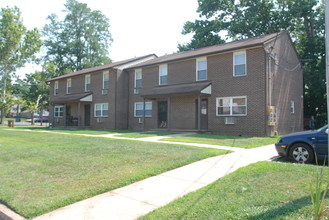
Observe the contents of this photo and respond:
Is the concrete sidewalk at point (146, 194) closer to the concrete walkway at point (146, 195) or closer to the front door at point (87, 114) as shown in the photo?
the concrete walkway at point (146, 195)

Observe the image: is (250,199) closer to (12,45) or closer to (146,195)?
(146,195)

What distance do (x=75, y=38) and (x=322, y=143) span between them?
160 feet

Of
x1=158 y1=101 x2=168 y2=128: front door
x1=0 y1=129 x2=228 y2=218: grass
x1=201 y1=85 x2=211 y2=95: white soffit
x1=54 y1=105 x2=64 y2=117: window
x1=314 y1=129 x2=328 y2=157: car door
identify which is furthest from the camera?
x1=54 y1=105 x2=64 y2=117: window

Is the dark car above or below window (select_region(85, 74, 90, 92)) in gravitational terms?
below

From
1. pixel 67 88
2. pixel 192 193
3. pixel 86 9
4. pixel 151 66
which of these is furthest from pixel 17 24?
pixel 192 193

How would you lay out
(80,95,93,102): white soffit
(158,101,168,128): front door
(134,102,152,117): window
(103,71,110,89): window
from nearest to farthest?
1. (158,101,168,128): front door
2. (134,102,152,117): window
3. (103,71,110,89): window
4. (80,95,93,102): white soffit

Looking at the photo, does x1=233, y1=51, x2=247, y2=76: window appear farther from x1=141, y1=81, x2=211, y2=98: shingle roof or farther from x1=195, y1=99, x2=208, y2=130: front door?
x1=195, y1=99, x2=208, y2=130: front door

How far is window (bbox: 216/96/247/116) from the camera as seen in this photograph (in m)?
16.1

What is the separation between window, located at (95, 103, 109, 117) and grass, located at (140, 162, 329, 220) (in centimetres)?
1961

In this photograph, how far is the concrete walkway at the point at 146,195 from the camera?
416 cm

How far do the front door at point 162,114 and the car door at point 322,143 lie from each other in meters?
13.6

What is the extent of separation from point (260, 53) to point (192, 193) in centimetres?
1305

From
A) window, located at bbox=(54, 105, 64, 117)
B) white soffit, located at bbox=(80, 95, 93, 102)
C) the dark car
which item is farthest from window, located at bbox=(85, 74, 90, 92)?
the dark car

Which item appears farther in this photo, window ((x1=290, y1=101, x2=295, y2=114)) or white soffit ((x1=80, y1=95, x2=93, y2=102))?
white soffit ((x1=80, y1=95, x2=93, y2=102))
